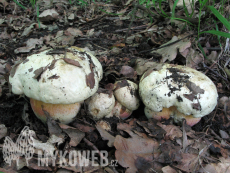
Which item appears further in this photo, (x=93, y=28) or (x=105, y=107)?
(x=93, y=28)

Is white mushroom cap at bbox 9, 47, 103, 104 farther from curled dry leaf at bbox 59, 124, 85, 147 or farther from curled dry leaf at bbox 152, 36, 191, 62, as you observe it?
curled dry leaf at bbox 152, 36, 191, 62

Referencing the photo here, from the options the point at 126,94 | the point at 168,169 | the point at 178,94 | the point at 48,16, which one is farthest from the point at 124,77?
the point at 48,16

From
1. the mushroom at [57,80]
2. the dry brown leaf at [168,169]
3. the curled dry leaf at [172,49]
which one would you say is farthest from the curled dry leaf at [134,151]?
the curled dry leaf at [172,49]

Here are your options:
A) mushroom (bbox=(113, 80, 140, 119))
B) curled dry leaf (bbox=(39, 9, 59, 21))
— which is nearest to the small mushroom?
mushroom (bbox=(113, 80, 140, 119))

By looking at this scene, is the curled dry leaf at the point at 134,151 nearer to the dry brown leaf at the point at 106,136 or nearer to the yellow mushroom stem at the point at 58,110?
the dry brown leaf at the point at 106,136

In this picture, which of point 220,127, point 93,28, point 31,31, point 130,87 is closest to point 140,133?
point 130,87

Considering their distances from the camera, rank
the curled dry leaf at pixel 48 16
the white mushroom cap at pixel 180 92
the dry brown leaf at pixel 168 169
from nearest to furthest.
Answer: the dry brown leaf at pixel 168 169
the white mushroom cap at pixel 180 92
the curled dry leaf at pixel 48 16

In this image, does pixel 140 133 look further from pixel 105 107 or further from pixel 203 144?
pixel 203 144

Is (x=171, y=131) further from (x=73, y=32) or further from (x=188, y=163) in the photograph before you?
(x=73, y=32)
